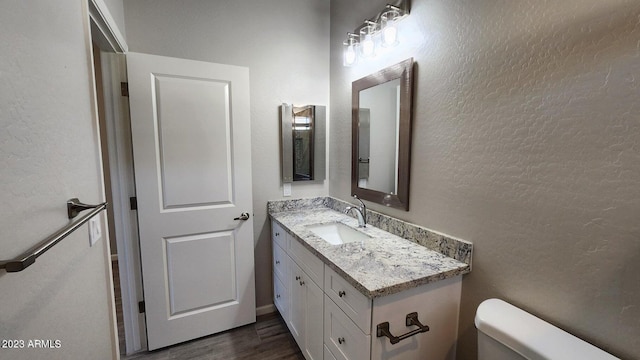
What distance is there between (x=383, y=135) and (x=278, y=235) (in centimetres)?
109

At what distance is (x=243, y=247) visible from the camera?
2072mm

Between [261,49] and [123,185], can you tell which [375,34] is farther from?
[123,185]

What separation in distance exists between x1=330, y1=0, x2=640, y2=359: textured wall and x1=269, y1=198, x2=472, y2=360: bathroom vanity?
110 millimetres

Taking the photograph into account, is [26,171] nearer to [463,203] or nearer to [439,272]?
[439,272]

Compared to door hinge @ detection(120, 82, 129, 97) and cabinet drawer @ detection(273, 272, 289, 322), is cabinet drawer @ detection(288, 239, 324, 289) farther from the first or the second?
→ door hinge @ detection(120, 82, 129, 97)

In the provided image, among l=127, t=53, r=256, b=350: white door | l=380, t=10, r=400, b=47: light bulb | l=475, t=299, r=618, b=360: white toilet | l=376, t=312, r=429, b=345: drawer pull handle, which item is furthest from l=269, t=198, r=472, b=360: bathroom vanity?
l=380, t=10, r=400, b=47: light bulb

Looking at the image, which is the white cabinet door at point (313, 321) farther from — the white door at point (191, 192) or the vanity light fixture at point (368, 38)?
the vanity light fixture at point (368, 38)

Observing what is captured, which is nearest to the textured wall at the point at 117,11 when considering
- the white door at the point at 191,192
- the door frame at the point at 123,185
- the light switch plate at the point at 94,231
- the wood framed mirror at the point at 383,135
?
the door frame at the point at 123,185

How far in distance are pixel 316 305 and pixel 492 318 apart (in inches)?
33.3

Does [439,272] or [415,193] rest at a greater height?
[415,193]

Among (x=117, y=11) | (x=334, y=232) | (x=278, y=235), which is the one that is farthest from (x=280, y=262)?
(x=117, y=11)

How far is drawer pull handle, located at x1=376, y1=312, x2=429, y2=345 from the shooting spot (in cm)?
104

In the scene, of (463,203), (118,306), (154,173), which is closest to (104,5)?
(154,173)

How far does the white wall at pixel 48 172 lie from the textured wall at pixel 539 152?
4.94 ft
